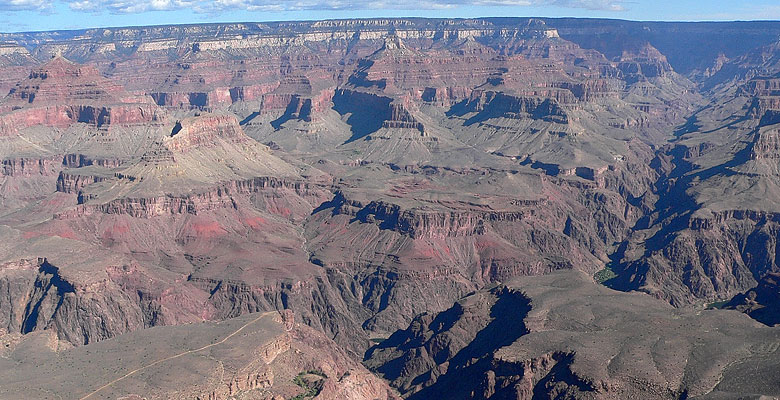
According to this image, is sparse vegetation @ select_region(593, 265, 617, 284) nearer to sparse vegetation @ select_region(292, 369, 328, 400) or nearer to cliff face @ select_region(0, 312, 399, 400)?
cliff face @ select_region(0, 312, 399, 400)

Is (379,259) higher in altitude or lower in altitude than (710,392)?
lower

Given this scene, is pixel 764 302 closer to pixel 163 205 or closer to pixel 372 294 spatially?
pixel 372 294

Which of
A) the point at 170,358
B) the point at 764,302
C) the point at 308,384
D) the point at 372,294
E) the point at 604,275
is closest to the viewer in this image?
the point at 170,358

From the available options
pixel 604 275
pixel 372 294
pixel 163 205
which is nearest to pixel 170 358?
pixel 372 294

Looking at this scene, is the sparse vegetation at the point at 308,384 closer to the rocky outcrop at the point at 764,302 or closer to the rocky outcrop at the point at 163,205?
the rocky outcrop at the point at 764,302

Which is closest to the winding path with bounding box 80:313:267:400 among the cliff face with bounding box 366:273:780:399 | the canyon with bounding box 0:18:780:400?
the canyon with bounding box 0:18:780:400

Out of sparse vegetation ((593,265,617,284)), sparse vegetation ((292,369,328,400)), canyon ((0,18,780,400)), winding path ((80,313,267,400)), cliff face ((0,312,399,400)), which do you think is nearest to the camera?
winding path ((80,313,267,400))

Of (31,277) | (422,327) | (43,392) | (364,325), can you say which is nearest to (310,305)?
(364,325)

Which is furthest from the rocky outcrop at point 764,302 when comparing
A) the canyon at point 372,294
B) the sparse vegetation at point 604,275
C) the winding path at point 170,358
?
the winding path at point 170,358

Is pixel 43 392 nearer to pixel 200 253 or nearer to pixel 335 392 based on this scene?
pixel 335 392

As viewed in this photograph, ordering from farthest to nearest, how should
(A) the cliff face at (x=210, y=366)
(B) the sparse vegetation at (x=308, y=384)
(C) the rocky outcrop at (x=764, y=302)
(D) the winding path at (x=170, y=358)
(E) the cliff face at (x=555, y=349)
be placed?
1. (C) the rocky outcrop at (x=764, y=302)
2. (B) the sparse vegetation at (x=308, y=384)
3. (E) the cliff face at (x=555, y=349)
4. (A) the cliff face at (x=210, y=366)
5. (D) the winding path at (x=170, y=358)

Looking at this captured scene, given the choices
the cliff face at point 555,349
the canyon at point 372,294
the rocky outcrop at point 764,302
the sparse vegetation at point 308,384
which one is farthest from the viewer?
the rocky outcrop at point 764,302
